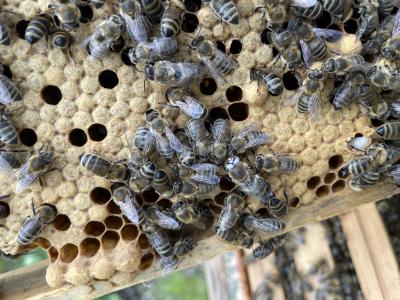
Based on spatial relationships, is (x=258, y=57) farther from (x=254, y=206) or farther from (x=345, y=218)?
(x=345, y=218)

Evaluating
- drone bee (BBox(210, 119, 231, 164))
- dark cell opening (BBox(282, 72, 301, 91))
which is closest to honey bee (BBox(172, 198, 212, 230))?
drone bee (BBox(210, 119, 231, 164))

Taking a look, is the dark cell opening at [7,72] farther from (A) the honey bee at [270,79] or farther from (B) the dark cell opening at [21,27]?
(A) the honey bee at [270,79]

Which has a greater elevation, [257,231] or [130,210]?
[130,210]

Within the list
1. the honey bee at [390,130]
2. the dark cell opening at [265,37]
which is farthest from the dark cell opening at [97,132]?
the honey bee at [390,130]

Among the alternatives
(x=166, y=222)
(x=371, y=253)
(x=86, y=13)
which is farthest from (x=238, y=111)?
(x=371, y=253)

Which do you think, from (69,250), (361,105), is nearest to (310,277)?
(361,105)

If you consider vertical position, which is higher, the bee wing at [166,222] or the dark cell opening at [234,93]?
the dark cell opening at [234,93]

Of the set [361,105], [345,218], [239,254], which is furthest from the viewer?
[239,254]
